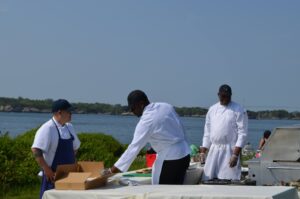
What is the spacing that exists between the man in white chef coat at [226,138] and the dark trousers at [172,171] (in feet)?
4.20

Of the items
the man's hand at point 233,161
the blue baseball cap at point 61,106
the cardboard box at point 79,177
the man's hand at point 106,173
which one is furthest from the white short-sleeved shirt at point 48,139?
the man's hand at point 233,161

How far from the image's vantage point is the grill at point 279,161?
629cm

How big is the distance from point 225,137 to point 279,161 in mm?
911

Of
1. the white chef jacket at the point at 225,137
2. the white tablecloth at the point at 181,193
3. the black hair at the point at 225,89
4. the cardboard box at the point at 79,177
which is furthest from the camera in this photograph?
the white chef jacket at the point at 225,137

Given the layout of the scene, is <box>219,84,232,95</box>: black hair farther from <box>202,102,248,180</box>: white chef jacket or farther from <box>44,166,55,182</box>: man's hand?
<box>44,166,55,182</box>: man's hand

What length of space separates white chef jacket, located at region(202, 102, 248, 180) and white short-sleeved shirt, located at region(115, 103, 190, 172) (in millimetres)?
1360

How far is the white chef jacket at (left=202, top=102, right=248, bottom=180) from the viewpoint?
290 inches

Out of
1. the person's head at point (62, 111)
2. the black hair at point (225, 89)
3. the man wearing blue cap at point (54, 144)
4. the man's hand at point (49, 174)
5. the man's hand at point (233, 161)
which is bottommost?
the man's hand at point (49, 174)

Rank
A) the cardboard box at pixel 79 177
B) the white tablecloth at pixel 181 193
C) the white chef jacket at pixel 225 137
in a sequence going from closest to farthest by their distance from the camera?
the white tablecloth at pixel 181 193
the cardboard box at pixel 79 177
the white chef jacket at pixel 225 137

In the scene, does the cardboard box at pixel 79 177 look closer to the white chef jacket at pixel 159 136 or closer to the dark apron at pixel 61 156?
the white chef jacket at pixel 159 136

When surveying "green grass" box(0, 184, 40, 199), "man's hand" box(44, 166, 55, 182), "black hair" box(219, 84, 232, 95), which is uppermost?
"black hair" box(219, 84, 232, 95)

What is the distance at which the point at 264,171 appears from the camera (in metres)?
6.41

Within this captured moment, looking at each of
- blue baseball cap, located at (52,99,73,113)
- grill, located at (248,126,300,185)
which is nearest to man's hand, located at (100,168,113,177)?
blue baseball cap, located at (52,99,73,113)

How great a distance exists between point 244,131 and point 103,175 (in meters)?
2.29
